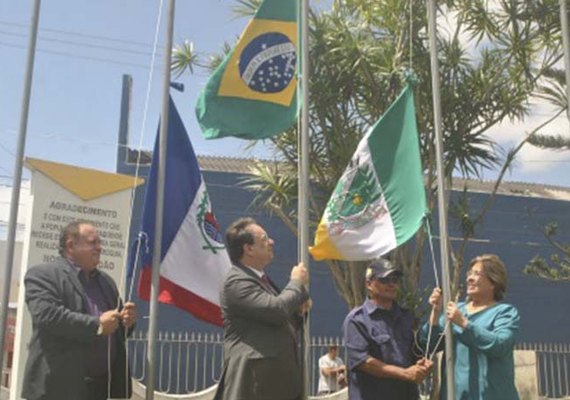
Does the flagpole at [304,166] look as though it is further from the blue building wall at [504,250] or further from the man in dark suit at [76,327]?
the blue building wall at [504,250]

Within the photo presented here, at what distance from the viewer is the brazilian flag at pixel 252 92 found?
4578 millimetres

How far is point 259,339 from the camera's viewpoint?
11.0 ft

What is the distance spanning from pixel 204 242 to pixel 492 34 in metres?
7.21

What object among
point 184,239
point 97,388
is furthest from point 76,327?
point 184,239

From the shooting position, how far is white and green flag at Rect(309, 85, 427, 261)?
165 inches

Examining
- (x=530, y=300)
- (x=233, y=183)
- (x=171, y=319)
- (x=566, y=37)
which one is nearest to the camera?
(x=566, y=37)

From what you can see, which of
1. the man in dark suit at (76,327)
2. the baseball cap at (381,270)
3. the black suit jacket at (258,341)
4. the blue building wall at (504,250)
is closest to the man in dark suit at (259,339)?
the black suit jacket at (258,341)

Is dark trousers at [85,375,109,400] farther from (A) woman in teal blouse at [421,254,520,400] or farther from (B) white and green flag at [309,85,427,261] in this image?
(A) woman in teal blouse at [421,254,520,400]

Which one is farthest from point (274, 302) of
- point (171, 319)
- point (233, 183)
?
point (233, 183)

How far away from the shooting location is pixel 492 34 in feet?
33.8

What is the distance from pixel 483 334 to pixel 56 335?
199 cm

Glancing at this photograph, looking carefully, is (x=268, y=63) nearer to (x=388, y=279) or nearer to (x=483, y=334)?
(x=388, y=279)

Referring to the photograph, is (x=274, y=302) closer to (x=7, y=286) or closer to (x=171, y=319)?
(x=7, y=286)

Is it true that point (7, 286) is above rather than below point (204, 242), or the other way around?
below
